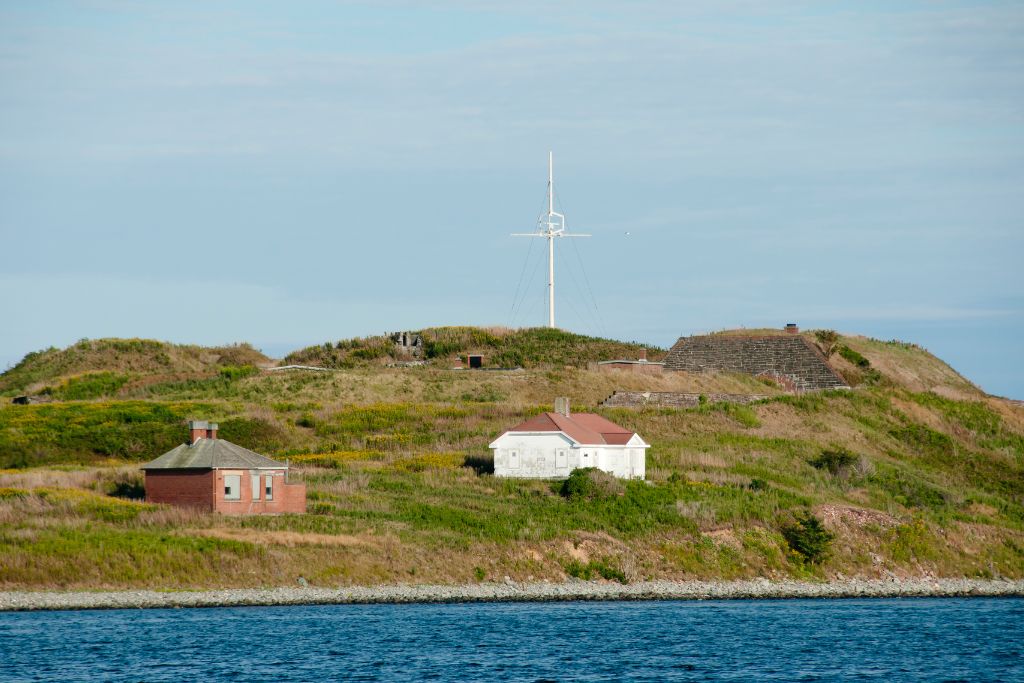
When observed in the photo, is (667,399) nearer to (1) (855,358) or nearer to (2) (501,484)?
(1) (855,358)

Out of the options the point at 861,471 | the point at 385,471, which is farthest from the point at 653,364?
the point at 385,471

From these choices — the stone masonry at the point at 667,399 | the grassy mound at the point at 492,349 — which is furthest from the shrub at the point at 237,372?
the stone masonry at the point at 667,399

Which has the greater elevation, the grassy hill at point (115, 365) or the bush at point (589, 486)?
the grassy hill at point (115, 365)

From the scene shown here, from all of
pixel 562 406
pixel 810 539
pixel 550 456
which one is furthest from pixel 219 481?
pixel 810 539

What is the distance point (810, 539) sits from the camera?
65625 mm

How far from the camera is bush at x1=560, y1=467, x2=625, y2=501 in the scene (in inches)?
2677

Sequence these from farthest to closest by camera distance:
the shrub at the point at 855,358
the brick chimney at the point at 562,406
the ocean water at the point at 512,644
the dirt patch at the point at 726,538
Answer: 1. the shrub at the point at 855,358
2. the brick chimney at the point at 562,406
3. the dirt patch at the point at 726,538
4. the ocean water at the point at 512,644

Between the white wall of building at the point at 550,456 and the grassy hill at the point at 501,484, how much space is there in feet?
4.40

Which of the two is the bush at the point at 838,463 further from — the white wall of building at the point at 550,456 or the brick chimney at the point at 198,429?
the brick chimney at the point at 198,429

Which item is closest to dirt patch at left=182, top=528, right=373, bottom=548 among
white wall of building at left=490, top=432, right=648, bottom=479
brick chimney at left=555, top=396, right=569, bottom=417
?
white wall of building at left=490, top=432, right=648, bottom=479

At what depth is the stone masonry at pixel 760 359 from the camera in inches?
4274

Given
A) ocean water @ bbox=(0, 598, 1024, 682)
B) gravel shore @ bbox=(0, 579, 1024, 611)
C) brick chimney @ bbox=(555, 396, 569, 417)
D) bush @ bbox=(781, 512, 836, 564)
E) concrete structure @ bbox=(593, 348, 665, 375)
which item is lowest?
ocean water @ bbox=(0, 598, 1024, 682)

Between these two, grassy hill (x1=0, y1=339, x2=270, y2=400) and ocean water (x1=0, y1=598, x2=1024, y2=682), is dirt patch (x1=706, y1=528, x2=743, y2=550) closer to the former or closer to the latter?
ocean water (x1=0, y1=598, x2=1024, y2=682)

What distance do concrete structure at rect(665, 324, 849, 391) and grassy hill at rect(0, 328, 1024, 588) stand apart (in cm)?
397
